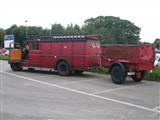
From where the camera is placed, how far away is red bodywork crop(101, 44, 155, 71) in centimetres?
1728

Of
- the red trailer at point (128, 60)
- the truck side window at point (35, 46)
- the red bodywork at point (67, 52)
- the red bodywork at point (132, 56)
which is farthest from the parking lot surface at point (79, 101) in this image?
the truck side window at point (35, 46)

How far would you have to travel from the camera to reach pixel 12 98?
40.2ft

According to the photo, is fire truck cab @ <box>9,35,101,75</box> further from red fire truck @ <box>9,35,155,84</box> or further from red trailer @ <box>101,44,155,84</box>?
→ red trailer @ <box>101,44,155,84</box>

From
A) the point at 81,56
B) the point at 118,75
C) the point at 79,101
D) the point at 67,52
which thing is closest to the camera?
the point at 79,101

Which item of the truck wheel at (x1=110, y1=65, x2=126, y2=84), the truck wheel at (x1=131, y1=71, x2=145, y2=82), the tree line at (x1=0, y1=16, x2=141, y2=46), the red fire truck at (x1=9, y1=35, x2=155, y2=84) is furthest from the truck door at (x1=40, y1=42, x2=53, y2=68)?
the tree line at (x1=0, y1=16, x2=141, y2=46)

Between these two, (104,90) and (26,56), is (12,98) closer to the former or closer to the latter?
(104,90)

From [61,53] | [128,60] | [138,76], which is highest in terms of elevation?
[61,53]

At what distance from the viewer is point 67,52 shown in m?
21.1

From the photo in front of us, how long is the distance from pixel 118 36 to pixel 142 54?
3631 inches

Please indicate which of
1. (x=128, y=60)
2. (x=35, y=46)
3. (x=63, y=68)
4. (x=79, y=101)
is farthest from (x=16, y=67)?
(x=79, y=101)

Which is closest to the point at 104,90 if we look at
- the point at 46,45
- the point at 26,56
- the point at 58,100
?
the point at 58,100

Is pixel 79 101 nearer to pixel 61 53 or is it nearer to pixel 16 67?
pixel 61 53

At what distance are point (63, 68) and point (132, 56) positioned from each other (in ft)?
17.3

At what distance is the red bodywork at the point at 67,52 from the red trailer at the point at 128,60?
213cm
